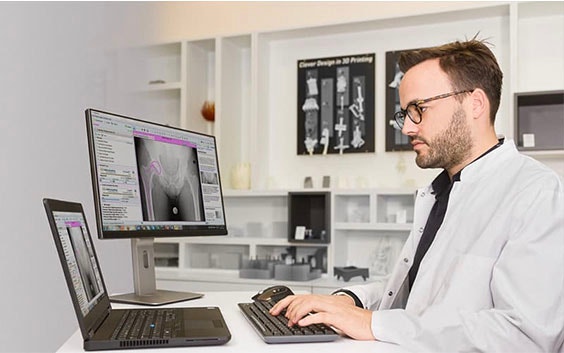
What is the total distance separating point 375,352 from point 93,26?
2568 mm

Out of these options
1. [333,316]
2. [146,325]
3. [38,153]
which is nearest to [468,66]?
[333,316]

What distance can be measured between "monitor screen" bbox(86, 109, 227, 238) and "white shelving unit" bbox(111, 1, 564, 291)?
160 cm

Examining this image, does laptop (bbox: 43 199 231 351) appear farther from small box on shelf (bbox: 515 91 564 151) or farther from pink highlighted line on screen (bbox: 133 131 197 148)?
small box on shelf (bbox: 515 91 564 151)

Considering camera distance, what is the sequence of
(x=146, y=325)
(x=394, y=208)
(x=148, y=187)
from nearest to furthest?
(x=146, y=325)
(x=148, y=187)
(x=394, y=208)

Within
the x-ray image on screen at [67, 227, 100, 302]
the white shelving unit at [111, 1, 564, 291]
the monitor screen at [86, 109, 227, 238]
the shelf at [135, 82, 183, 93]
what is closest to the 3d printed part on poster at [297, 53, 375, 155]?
the white shelving unit at [111, 1, 564, 291]

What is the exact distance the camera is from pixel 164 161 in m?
1.85

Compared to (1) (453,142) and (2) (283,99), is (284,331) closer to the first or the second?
(1) (453,142)

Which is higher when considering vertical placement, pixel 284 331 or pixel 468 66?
pixel 468 66

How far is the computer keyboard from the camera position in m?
1.22

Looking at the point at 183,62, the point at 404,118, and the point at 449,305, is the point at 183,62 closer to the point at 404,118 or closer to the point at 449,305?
the point at 404,118

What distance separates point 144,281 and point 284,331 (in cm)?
66

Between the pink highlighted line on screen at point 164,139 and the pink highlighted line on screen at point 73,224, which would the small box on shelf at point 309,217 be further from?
the pink highlighted line on screen at point 73,224

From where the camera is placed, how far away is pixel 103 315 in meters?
1.38

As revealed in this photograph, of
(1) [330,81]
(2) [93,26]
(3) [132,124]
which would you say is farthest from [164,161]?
(1) [330,81]
